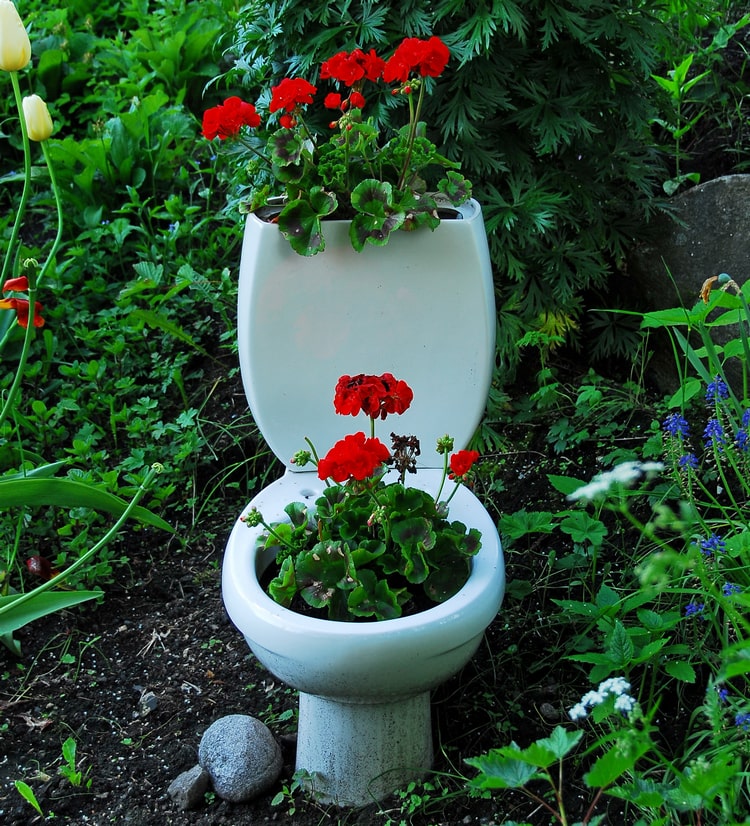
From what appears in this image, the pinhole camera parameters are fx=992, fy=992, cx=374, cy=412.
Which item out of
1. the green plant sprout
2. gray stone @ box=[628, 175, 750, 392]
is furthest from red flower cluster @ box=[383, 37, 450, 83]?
the green plant sprout

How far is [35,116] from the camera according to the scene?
1672 mm

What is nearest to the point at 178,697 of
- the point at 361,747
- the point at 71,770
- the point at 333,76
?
the point at 71,770

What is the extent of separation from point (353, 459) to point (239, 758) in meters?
0.66

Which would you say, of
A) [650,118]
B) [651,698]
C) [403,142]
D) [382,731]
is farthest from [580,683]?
[650,118]

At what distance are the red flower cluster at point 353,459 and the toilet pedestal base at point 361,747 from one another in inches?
16.4

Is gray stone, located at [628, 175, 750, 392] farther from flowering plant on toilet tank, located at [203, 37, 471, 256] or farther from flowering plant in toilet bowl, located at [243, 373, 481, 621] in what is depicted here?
flowering plant in toilet bowl, located at [243, 373, 481, 621]

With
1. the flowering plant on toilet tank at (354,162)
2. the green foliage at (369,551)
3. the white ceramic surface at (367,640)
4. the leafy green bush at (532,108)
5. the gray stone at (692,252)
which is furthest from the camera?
the gray stone at (692,252)

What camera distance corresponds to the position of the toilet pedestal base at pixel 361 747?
1688 mm

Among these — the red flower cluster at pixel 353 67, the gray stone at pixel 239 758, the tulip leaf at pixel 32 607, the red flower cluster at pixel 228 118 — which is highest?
the red flower cluster at pixel 353 67

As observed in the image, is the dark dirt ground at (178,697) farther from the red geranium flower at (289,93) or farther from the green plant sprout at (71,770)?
the red geranium flower at (289,93)

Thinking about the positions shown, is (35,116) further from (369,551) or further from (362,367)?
(369,551)

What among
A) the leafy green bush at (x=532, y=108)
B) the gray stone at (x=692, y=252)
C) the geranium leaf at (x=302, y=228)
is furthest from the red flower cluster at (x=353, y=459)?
the gray stone at (x=692, y=252)

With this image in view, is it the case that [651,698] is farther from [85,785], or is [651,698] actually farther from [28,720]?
[28,720]

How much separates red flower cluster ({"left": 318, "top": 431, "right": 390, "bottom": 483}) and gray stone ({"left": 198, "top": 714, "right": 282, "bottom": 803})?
23.6 inches
